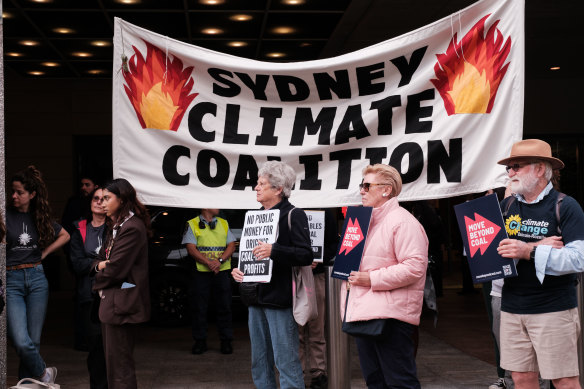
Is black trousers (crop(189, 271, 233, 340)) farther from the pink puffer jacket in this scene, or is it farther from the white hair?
the pink puffer jacket

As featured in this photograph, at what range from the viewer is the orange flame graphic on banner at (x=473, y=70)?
16.2 feet

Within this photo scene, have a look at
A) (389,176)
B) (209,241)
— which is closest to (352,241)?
(389,176)

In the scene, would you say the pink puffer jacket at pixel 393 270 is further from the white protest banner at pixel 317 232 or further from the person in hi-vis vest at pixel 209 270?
the person in hi-vis vest at pixel 209 270

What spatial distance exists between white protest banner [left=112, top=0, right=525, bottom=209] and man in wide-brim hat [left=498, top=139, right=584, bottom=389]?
0.59 metres

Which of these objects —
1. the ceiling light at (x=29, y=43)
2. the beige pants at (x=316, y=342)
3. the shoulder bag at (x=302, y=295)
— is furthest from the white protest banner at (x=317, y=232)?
the ceiling light at (x=29, y=43)

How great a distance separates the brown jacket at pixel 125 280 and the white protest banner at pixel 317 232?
6.13 ft

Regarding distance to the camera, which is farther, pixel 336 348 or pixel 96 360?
pixel 96 360

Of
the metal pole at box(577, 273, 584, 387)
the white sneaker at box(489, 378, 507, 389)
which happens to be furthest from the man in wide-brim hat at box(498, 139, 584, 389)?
the white sneaker at box(489, 378, 507, 389)

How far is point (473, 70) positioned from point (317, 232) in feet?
8.09

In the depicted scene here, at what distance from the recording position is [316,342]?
22.9ft

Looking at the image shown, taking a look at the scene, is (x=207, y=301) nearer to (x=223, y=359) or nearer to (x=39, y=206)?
(x=223, y=359)

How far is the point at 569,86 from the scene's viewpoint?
17312 mm

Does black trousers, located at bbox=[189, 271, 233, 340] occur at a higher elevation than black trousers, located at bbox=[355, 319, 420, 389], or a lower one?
lower

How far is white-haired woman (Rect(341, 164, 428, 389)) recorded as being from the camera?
14.1 ft
